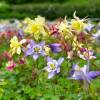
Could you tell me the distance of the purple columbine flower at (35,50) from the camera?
11.4 feet

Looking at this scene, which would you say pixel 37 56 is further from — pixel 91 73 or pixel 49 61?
pixel 91 73

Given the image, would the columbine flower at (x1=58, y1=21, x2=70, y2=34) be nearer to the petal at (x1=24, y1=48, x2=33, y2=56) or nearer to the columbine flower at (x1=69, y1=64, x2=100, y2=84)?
the petal at (x1=24, y1=48, x2=33, y2=56)

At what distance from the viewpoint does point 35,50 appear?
3510mm

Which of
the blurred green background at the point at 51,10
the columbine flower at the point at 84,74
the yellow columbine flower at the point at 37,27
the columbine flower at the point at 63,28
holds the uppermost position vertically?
the blurred green background at the point at 51,10

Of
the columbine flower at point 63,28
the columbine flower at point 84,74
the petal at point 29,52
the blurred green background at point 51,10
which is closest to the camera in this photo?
the columbine flower at point 84,74

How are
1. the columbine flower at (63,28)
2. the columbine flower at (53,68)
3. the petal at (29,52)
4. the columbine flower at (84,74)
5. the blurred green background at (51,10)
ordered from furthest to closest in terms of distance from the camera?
the blurred green background at (51,10), the petal at (29,52), the columbine flower at (63,28), the columbine flower at (53,68), the columbine flower at (84,74)

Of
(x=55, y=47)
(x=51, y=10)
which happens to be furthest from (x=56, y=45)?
(x=51, y=10)

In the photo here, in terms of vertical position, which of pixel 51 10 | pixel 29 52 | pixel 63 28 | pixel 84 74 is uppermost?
pixel 51 10

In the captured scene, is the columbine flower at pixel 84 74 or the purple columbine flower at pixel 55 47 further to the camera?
the purple columbine flower at pixel 55 47

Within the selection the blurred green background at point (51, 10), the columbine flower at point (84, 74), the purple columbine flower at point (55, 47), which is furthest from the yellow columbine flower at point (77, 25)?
the blurred green background at point (51, 10)

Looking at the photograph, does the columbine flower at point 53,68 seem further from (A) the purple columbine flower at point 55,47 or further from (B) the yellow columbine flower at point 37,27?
(B) the yellow columbine flower at point 37,27

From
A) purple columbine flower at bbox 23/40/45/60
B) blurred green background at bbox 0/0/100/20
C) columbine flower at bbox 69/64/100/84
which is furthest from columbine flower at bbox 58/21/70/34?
blurred green background at bbox 0/0/100/20

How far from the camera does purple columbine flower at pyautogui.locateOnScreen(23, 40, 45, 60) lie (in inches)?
137

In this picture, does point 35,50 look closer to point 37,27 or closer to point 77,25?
point 37,27
